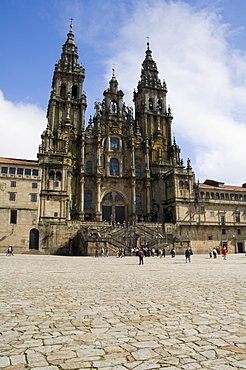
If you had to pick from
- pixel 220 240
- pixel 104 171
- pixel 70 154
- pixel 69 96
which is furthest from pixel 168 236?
pixel 69 96

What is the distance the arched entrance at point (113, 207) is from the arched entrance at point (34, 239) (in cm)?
1417

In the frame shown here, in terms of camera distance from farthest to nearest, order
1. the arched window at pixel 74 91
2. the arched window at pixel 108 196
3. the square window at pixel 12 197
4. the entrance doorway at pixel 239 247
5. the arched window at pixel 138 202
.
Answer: the arched window at pixel 74 91 → the arched window at pixel 138 202 → the arched window at pixel 108 196 → the entrance doorway at pixel 239 247 → the square window at pixel 12 197

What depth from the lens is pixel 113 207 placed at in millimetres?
57875

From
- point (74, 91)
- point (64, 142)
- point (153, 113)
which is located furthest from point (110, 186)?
point (74, 91)

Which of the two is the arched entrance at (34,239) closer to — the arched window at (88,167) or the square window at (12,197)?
the square window at (12,197)

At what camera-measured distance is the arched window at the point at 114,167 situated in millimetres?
59559

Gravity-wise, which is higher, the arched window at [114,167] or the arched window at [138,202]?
the arched window at [114,167]

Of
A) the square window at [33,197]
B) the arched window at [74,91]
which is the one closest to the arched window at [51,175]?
the square window at [33,197]

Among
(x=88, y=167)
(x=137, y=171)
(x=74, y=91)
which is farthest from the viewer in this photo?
(x=74, y=91)

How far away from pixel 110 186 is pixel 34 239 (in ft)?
58.2

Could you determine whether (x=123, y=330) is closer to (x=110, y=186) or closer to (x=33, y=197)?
(x=33, y=197)

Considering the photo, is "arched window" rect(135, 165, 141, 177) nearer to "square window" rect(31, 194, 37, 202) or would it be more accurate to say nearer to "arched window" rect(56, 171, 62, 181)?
"arched window" rect(56, 171, 62, 181)

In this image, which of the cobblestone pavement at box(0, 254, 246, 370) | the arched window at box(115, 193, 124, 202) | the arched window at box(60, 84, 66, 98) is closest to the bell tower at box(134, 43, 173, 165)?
the arched window at box(115, 193, 124, 202)

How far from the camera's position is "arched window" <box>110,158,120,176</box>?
195 ft
